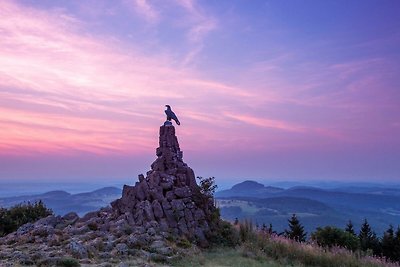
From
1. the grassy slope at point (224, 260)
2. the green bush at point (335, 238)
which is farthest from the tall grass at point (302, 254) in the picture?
the green bush at point (335, 238)

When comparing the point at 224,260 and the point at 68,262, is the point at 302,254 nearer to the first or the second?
the point at 224,260

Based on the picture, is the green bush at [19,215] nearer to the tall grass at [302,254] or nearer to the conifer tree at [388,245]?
the tall grass at [302,254]

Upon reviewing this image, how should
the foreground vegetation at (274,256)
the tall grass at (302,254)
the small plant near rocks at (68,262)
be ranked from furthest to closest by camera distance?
the tall grass at (302,254)
the foreground vegetation at (274,256)
the small plant near rocks at (68,262)

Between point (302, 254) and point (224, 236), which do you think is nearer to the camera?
point (302, 254)

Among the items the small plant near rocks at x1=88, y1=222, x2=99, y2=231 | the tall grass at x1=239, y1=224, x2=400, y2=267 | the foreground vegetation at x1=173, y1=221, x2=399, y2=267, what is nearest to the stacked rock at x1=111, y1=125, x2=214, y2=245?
the small plant near rocks at x1=88, y1=222, x2=99, y2=231

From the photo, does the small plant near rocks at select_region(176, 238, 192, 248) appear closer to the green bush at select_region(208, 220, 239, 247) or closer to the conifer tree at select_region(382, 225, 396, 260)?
the green bush at select_region(208, 220, 239, 247)

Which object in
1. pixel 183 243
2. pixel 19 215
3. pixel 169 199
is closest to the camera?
pixel 183 243

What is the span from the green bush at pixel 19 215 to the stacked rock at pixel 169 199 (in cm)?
844

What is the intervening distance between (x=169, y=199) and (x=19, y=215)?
12.7 metres

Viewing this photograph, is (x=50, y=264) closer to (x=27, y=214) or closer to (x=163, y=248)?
(x=163, y=248)

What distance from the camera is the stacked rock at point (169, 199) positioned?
19.8 metres

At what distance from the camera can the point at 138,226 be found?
1909 cm

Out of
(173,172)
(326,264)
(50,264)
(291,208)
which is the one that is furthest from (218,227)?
(291,208)

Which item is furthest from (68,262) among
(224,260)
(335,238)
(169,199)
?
(335,238)
